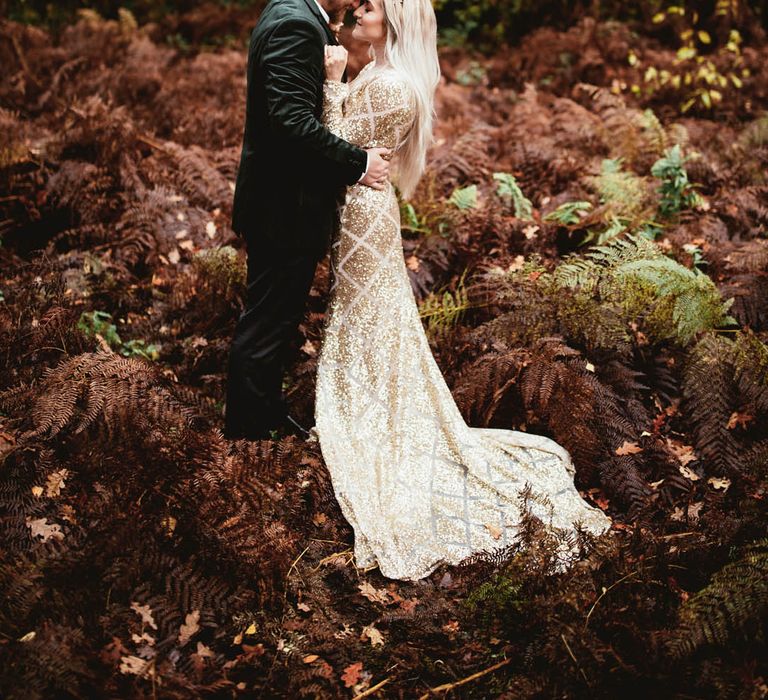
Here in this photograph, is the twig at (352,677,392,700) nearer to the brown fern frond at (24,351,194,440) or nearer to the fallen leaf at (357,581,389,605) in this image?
the fallen leaf at (357,581,389,605)

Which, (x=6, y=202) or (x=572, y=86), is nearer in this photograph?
(x=6, y=202)

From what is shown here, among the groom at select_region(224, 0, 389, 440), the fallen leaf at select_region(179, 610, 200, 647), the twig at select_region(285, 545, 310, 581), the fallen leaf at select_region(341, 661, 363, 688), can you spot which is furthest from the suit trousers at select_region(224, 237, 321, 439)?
the fallen leaf at select_region(341, 661, 363, 688)

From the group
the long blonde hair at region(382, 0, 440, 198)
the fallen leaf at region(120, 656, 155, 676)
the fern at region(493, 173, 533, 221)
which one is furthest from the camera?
the fern at region(493, 173, 533, 221)

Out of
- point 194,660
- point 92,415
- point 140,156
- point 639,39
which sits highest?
point 639,39

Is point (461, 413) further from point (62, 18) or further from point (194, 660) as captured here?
point (62, 18)

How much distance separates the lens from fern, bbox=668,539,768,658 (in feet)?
8.25

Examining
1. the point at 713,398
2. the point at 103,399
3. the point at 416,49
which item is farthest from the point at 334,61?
the point at 713,398

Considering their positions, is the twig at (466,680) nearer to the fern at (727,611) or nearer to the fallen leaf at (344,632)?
the fallen leaf at (344,632)

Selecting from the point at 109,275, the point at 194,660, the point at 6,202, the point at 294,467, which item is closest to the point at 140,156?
the point at 6,202

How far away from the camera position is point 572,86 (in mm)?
8258

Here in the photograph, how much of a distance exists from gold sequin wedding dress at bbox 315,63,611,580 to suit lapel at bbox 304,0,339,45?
0.24 meters

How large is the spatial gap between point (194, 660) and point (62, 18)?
10374mm

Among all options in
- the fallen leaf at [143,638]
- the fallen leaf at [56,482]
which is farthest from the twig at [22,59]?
the fallen leaf at [143,638]

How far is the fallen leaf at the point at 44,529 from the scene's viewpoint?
283cm
